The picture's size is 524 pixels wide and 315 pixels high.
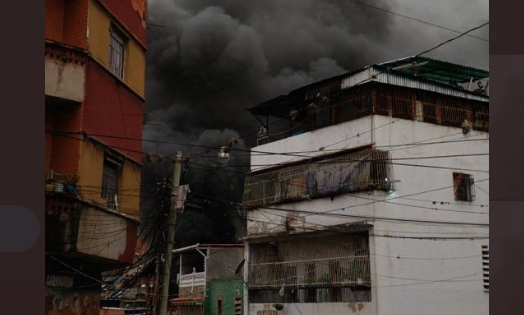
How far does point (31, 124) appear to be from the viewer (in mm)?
8672

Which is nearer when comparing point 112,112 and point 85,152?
point 85,152

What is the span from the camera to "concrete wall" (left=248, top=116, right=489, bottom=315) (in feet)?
92.8

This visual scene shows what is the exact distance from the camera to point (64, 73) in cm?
1641

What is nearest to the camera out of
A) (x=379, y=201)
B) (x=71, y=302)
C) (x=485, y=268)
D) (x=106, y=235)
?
(x=71, y=302)

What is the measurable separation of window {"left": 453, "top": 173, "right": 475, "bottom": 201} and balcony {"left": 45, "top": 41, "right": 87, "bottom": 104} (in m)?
20.2

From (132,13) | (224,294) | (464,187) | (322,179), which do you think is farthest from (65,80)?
(224,294)

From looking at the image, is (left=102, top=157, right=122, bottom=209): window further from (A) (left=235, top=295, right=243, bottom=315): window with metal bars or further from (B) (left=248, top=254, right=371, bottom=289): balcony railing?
(A) (left=235, top=295, right=243, bottom=315): window with metal bars

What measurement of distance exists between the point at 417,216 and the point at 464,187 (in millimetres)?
3678

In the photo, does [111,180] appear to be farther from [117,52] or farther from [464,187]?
[464,187]

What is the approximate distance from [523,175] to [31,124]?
59.5 ft

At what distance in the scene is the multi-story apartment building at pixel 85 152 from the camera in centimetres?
1598

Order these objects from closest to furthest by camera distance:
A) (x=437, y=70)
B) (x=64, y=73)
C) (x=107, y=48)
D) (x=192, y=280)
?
(x=64, y=73) → (x=107, y=48) → (x=437, y=70) → (x=192, y=280)

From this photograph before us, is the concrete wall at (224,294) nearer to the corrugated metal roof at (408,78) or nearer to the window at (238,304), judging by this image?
the window at (238,304)

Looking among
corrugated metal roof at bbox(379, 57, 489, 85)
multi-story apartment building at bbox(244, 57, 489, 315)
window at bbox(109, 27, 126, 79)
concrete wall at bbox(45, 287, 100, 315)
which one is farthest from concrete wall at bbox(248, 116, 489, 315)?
concrete wall at bbox(45, 287, 100, 315)
